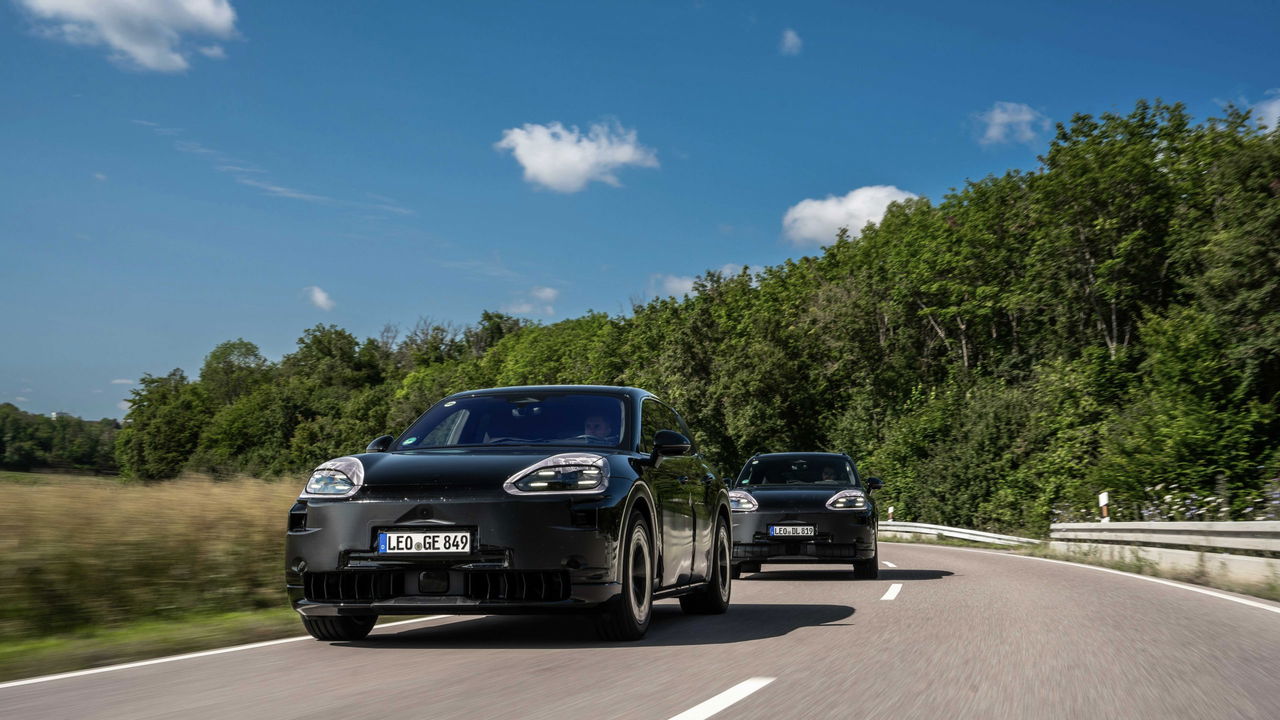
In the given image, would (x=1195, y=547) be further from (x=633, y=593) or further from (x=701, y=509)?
(x=633, y=593)

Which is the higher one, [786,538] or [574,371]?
[574,371]

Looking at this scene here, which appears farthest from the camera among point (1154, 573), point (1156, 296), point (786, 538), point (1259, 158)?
point (1156, 296)

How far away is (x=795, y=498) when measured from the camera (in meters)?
14.3

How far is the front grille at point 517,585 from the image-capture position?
270 inches

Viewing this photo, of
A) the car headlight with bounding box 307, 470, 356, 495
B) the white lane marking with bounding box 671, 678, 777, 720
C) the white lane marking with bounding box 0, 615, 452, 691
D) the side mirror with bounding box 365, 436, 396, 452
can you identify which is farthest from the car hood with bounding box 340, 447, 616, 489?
the white lane marking with bounding box 671, 678, 777, 720

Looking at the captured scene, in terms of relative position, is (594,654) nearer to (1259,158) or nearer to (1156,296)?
(1259,158)

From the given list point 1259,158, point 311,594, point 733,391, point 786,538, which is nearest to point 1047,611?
point 786,538

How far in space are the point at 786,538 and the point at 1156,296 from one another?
1563 inches

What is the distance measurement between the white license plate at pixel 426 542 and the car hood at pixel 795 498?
25.5 feet

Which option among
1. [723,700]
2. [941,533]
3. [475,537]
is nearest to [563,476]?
[475,537]

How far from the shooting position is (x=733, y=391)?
63625mm

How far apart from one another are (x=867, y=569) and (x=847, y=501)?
88 cm

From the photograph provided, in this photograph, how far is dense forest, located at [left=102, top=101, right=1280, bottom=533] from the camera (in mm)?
32688

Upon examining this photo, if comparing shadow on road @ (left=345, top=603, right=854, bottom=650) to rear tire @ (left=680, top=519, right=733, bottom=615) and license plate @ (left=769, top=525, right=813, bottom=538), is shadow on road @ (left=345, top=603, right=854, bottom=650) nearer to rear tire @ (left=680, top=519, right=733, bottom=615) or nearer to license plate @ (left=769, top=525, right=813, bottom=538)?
rear tire @ (left=680, top=519, right=733, bottom=615)
